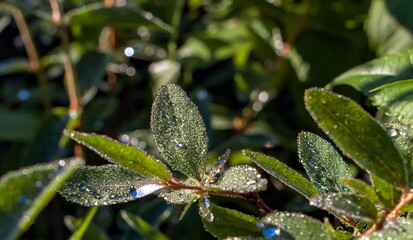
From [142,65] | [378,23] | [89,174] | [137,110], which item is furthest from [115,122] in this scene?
[89,174]

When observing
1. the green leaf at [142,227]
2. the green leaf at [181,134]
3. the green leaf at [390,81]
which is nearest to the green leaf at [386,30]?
the green leaf at [390,81]

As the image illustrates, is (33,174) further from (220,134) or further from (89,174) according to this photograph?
(220,134)

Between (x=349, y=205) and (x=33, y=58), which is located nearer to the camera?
(x=349, y=205)

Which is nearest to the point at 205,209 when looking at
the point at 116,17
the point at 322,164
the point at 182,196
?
the point at 182,196

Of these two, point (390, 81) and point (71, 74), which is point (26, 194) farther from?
point (71, 74)

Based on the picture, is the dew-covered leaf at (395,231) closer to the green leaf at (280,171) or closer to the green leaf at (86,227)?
the green leaf at (280,171)

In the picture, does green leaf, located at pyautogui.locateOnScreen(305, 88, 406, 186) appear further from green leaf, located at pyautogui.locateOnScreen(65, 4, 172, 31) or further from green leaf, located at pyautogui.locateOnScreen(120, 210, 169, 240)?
green leaf, located at pyautogui.locateOnScreen(65, 4, 172, 31)
